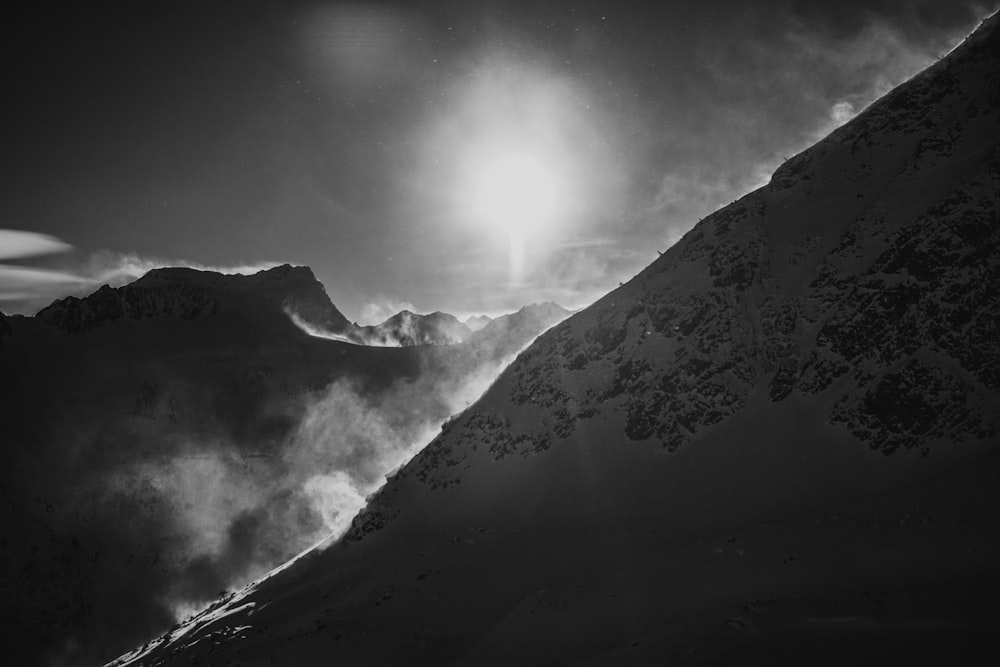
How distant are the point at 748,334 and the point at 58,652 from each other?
5261 inches

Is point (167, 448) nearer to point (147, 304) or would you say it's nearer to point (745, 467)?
point (147, 304)

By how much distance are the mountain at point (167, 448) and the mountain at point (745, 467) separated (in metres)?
38.5

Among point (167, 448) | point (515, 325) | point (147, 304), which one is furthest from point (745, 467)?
point (147, 304)

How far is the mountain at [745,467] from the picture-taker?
61.1 feet

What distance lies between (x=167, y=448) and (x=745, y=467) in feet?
462

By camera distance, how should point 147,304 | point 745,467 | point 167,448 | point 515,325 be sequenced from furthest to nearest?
point 515,325 → point 147,304 → point 167,448 → point 745,467

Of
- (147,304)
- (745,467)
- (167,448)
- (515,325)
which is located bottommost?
(745,467)

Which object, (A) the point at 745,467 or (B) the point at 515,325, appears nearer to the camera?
(A) the point at 745,467

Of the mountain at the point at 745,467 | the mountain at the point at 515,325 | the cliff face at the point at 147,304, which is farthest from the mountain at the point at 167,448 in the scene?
the mountain at the point at 745,467

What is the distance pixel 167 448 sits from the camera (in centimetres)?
12912

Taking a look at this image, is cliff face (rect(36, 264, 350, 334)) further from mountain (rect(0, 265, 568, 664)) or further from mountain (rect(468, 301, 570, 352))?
mountain (rect(468, 301, 570, 352))

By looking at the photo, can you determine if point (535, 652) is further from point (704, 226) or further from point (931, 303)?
point (704, 226)

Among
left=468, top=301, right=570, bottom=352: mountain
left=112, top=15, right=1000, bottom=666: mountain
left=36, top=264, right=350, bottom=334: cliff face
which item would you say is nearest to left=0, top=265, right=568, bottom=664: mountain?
left=36, top=264, right=350, bottom=334: cliff face

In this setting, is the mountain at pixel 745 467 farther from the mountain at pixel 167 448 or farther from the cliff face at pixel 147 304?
the cliff face at pixel 147 304
